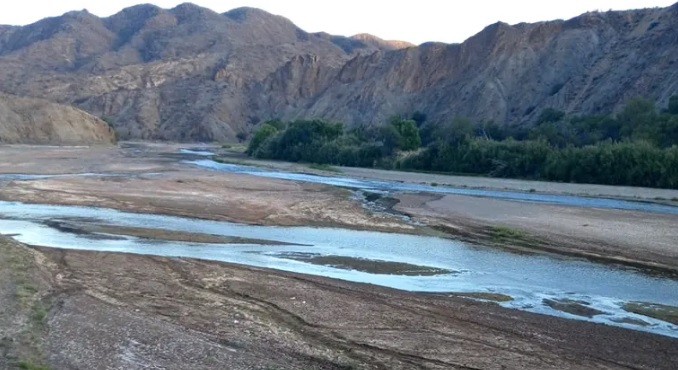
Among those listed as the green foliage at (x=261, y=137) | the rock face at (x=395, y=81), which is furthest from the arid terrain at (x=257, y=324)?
the green foliage at (x=261, y=137)

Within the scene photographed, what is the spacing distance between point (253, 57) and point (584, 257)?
15158 centimetres

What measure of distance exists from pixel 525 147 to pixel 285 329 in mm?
49321

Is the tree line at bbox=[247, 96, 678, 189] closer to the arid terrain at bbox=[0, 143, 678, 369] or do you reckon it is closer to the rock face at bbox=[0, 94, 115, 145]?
the rock face at bbox=[0, 94, 115, 145]

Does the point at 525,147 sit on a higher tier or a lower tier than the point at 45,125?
higher

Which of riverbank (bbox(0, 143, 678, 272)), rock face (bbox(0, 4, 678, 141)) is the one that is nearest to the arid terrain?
riverbank (bbox(0, 143, 678, 272))

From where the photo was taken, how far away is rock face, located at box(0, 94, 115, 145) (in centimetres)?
9606

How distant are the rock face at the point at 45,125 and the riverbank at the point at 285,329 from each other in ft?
276

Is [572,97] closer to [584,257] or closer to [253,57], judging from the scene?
[584,257]

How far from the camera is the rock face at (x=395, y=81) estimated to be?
79.9 meters

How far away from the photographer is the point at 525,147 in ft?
196

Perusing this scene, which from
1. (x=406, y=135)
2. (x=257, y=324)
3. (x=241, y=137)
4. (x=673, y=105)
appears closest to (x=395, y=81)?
(x=241, y=137)

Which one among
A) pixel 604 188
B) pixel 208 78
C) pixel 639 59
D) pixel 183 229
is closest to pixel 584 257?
pixel 183 229

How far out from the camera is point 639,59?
77.6m

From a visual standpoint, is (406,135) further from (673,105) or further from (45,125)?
(45,125)
